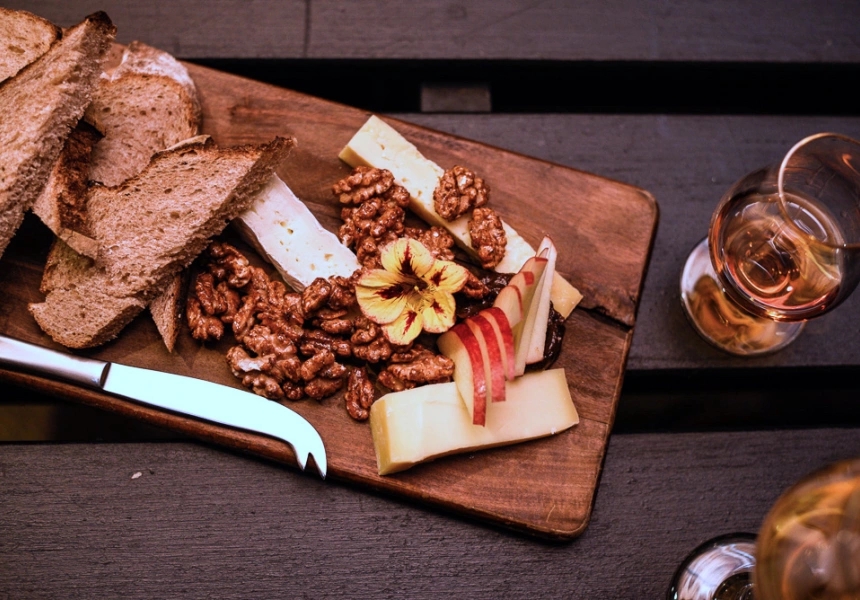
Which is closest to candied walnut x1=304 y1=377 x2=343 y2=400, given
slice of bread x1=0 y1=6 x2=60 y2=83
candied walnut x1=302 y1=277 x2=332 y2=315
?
candied walnut x1=302 y1=277 x2=332 y2=315

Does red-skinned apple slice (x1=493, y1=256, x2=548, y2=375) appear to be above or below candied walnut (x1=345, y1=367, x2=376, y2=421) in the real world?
above

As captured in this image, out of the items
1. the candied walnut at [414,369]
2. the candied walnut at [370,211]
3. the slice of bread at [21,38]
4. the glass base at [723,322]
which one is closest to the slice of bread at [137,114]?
the slice of bread at [21,38]

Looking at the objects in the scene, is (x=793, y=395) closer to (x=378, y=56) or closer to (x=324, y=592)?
(x=324, y=592)

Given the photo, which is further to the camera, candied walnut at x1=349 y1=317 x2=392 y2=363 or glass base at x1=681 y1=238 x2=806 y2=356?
glass base at x1=681 y1=238 x2=806 y2=356

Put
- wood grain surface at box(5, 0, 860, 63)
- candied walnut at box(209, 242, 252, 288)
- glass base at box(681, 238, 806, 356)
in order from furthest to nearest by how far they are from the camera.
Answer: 1. wood grain surface at box(5, 0, 860, 63)
2. glass base at box(681, 238, 806, 356)
3. candied walnut at box(209, 242, 252, 288)

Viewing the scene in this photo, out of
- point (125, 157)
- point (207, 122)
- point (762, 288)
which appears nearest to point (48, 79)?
point (125, 157)

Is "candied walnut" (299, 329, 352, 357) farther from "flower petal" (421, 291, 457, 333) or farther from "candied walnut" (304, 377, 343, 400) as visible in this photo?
→ "flower petal" (421, 291, 457, 333)

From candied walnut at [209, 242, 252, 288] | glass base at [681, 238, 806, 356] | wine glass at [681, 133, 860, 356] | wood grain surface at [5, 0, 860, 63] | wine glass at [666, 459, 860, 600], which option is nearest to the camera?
wine glass at [666, 459, 860, 600]
